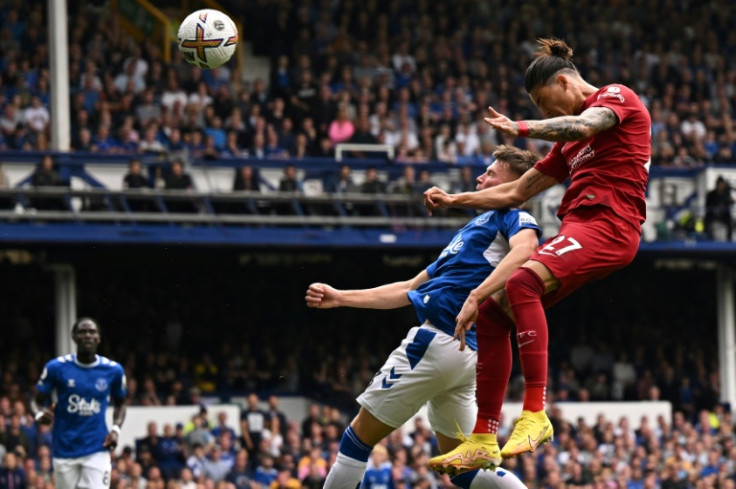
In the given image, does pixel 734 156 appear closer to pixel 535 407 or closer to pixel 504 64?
pixel 504 64

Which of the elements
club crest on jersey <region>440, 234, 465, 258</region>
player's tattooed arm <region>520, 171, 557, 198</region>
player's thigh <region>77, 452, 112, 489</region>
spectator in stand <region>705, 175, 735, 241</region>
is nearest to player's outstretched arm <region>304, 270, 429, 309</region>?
club crest on jersey <region>440, 234, 465, 258</region>

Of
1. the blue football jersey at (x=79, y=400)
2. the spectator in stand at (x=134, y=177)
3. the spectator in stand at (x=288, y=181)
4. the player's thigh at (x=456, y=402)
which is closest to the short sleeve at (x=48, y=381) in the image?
the blue football jersey at (x=79, y=400)

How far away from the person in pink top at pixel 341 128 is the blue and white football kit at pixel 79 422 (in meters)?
10.1

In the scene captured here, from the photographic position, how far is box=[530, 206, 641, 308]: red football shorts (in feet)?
25.2

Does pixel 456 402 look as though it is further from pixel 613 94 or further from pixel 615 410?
pixel 615 410

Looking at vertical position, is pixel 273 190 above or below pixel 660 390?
above

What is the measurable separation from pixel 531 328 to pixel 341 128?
15250 millimetres

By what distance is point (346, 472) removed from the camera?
8.65 meters

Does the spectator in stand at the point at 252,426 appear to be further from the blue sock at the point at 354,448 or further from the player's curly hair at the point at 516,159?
the player's curly hair at the point at 516,159

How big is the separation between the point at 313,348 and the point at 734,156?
7600mm

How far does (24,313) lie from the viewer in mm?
22422

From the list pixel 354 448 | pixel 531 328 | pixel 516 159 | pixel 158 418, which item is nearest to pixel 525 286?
pixel 531 328

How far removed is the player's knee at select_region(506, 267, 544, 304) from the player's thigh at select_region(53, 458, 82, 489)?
6238mm

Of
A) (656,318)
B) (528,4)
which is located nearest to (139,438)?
(656,318)
